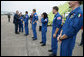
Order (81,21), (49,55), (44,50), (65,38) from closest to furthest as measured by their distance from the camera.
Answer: (81,21)
(65,38)
(49,55)
(44,50)

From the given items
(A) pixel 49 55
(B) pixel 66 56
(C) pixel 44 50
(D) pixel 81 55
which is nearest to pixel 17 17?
(C) pixel 44 50

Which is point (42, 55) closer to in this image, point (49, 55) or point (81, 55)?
point (49, 55)

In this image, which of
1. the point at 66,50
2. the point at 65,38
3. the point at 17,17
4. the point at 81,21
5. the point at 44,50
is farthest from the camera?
the point at 17,17

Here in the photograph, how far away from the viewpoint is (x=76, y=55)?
4414 millimetres

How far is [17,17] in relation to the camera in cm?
809

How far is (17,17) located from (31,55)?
13.9ft

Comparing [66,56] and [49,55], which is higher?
[66,56]

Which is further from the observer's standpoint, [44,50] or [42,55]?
[44,50]

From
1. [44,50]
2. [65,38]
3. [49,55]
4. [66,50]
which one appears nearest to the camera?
[65,38]

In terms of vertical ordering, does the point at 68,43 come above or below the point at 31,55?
above

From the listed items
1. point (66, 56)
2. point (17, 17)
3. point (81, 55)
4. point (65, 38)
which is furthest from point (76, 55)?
point (17, 17)

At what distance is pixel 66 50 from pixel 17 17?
6.13 metres

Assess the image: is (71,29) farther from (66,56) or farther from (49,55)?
(49,55)

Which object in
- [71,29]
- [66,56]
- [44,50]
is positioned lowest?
[44,50]
